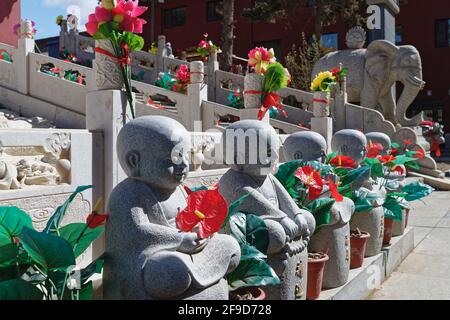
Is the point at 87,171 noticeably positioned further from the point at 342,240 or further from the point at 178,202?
the point at 342,240

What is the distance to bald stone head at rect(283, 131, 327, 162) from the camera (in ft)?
14.3

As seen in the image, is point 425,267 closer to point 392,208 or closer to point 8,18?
point 392,208

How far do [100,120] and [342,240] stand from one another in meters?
2.34

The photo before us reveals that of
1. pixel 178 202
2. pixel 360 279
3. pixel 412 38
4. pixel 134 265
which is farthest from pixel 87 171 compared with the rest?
pixel 412 38

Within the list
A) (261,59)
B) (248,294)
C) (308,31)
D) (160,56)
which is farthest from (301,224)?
(308,31)

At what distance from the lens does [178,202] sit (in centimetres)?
267

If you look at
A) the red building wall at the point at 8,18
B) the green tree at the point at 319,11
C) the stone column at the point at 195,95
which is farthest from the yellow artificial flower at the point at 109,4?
the green tree at the point at 319,11

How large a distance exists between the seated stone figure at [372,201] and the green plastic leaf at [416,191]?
46 cm

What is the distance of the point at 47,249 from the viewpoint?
6.72ft

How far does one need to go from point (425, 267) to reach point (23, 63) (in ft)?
31.9

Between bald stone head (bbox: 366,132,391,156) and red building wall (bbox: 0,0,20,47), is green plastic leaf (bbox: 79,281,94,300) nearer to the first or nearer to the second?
bald stone head (bbox: 366,132,391,156)

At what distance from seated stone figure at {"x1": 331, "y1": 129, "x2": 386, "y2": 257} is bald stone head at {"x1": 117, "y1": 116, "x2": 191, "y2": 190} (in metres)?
2.84

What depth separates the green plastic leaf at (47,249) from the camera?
2020mm

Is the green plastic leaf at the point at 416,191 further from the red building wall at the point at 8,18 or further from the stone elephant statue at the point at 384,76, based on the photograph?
the red building wall at the point at 8,18
